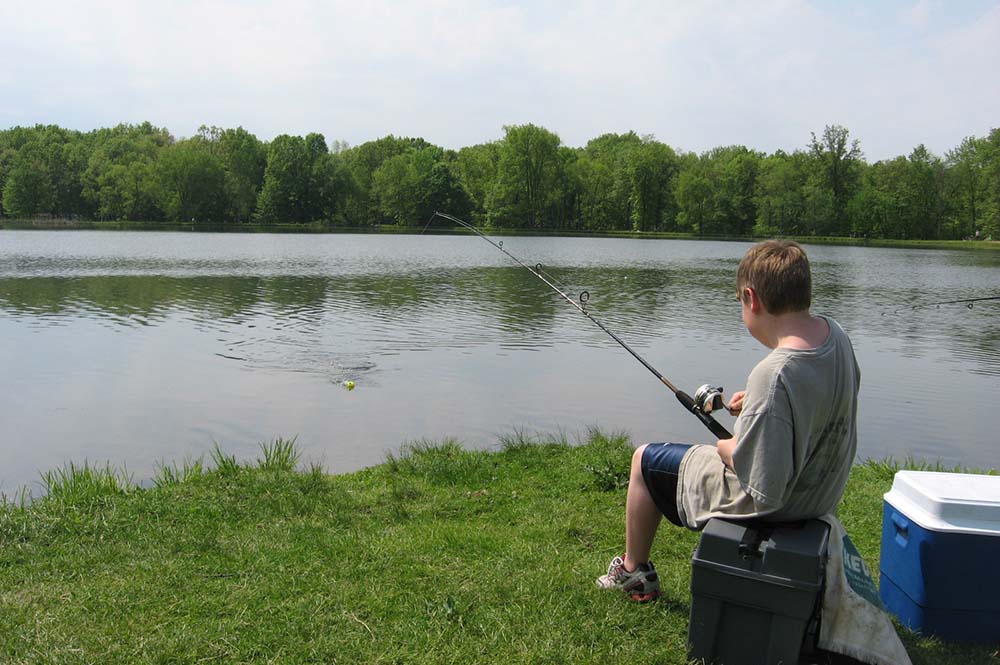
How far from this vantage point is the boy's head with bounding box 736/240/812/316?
2844mm

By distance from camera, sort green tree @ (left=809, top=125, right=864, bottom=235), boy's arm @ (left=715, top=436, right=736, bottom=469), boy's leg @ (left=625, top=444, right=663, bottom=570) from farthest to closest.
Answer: green tree @ (left=809, top=125, right=864, bottom=235) → boy's leg @ (left=625, top=444, right=663, bottom=570) → boy's arm @ (left=715, top=436, right=736, bottom=469)

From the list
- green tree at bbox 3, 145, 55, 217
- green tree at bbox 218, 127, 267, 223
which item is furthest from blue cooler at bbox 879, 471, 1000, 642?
green tree at bbox 3, 145, 55, 217

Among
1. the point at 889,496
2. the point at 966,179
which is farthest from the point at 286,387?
the point at 966,179

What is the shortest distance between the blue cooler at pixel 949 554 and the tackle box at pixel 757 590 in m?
0.60

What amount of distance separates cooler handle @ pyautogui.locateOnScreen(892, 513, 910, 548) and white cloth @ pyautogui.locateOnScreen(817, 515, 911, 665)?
554 mm

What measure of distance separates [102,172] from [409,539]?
9738cm

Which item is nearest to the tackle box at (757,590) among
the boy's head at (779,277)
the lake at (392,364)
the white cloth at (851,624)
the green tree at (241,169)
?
the white cloth at (851,624)

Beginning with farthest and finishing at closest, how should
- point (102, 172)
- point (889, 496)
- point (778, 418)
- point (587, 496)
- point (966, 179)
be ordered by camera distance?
point (102, 172) → point (966, 179) → point (587, 496) → point (889, 496) → point (778, 418)

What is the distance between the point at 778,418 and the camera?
2707 millimetres

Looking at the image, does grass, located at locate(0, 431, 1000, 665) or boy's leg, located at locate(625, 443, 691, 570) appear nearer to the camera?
grass, located at locate(0, 431, 1000, 665)

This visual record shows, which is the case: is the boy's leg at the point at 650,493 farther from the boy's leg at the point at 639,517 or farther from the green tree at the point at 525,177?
the green tree at the point at 525,177

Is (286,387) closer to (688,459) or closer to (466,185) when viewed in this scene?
(688,459)

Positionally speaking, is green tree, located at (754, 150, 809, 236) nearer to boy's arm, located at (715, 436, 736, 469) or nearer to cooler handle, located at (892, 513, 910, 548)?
cooler handle, located at (892, 513, 910, 548)

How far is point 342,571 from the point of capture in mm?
3828
